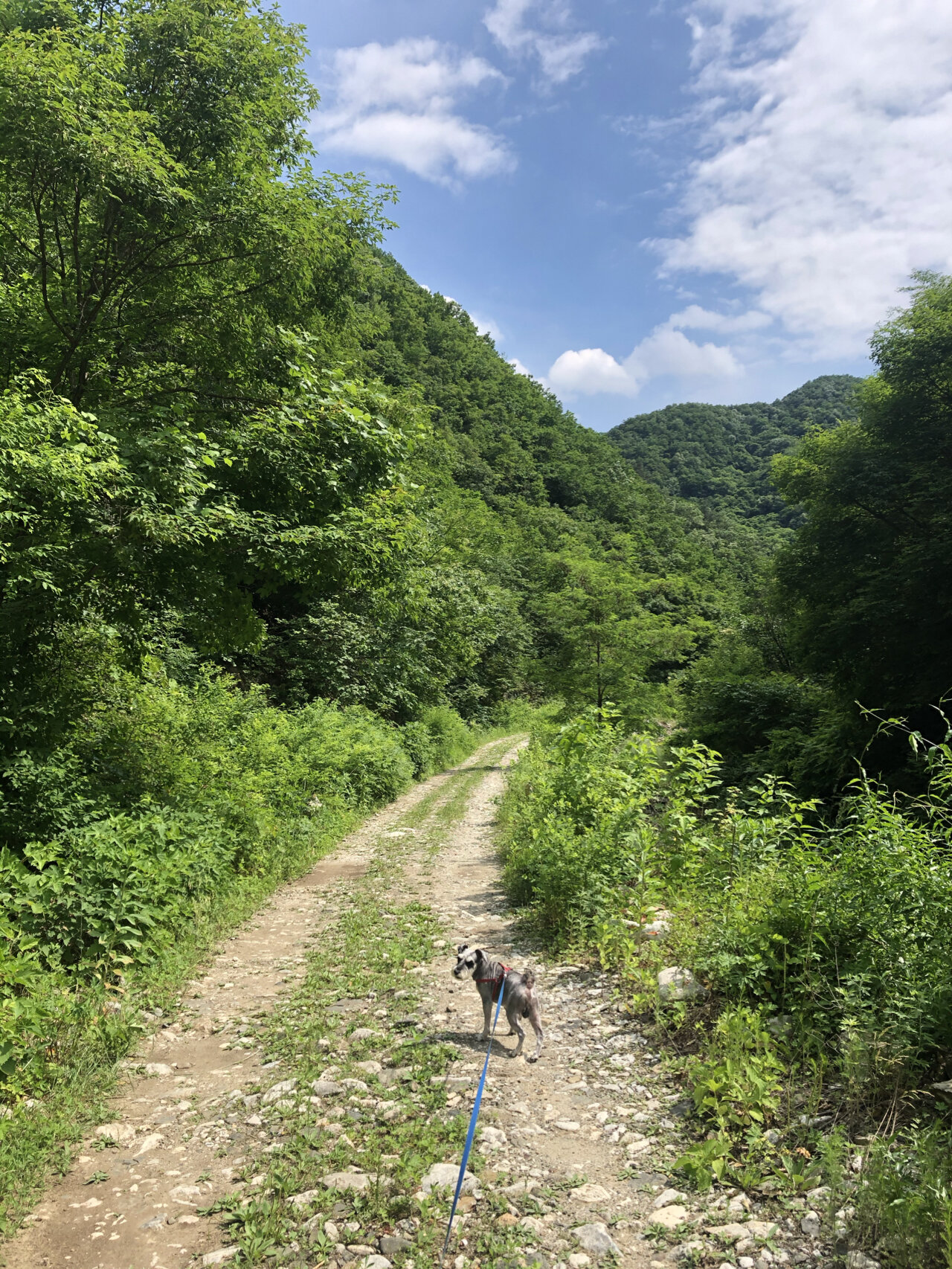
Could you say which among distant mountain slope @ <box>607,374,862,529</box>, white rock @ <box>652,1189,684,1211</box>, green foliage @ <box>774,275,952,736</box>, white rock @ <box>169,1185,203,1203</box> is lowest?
white rock @ <box>652,1189,684,1211</box>

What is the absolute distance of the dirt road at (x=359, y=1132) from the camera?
116 inches

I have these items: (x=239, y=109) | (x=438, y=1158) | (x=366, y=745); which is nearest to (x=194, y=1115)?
(x=438, y=1158)

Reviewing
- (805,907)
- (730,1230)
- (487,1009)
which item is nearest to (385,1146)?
(487,1009)

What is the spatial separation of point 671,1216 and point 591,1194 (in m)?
0.39

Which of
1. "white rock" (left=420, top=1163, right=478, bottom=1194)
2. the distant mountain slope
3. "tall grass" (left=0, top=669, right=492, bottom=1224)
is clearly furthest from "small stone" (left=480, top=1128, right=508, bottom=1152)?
the distant mountain slope

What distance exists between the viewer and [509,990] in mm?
4574

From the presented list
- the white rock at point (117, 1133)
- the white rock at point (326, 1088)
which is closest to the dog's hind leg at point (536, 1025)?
the white rock at point (326, 1088)

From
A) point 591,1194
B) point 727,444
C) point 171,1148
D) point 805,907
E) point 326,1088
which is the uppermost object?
point 727,444

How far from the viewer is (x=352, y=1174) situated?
333 centimetres

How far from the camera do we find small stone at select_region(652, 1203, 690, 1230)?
2941 mm

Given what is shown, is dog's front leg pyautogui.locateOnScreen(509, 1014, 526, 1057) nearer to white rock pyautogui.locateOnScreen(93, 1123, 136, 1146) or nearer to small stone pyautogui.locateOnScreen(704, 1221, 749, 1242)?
small stone pyautogui.locateOnScreen(704, 1221, 749, 1242)

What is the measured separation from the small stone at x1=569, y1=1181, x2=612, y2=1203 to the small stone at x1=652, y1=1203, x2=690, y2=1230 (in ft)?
0.82

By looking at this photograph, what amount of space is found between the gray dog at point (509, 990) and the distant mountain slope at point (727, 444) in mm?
91234

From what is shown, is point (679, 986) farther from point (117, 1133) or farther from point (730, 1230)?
point (117, 1133)
